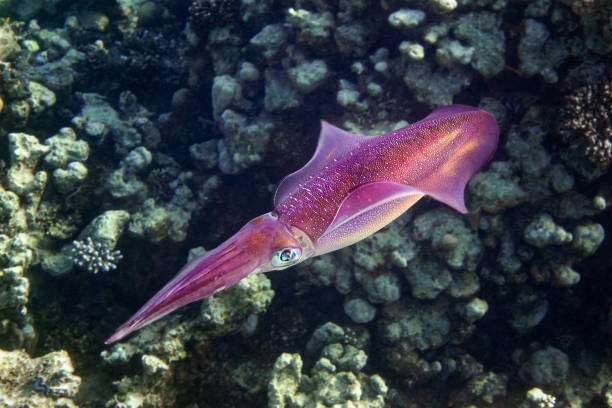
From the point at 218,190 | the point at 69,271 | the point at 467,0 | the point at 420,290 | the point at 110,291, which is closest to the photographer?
the point at 467,0

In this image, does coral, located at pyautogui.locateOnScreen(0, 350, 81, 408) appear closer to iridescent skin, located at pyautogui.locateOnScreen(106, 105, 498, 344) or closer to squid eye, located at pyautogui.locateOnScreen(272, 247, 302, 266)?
iridescent skin, located at pyautogui.locateOnScreen(106, 105, 498, 344)

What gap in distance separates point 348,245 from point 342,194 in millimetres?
830

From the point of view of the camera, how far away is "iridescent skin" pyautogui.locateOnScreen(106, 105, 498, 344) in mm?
2156

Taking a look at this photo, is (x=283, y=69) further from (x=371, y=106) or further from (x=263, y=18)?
(x=371, y=106)

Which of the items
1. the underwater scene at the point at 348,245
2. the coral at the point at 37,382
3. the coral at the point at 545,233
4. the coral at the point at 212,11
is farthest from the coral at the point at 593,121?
the coral at the point at 37,382

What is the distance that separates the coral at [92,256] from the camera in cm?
461

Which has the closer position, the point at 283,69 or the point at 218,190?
the point at 283,69

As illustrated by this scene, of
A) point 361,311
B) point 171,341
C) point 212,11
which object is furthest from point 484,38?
point 171,341

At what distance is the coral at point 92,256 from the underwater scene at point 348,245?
0.09 ft

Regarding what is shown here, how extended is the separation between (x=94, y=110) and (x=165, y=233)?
2394 mm

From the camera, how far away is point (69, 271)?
4.79 meters

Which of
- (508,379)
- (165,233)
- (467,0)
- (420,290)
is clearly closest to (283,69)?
(467,0)

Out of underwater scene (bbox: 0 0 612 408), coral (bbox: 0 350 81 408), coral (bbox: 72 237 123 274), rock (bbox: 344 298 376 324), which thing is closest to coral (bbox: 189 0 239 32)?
underwater scene (bbox: 0 0 612 408)

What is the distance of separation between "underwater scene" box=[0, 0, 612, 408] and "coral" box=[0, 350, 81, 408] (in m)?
0.02
